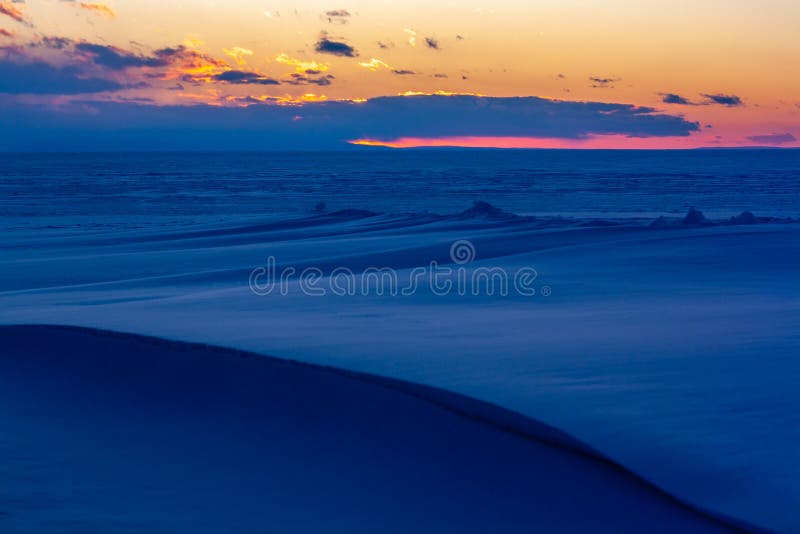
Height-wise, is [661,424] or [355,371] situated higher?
[355,371]

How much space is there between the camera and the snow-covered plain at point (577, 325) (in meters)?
3.94

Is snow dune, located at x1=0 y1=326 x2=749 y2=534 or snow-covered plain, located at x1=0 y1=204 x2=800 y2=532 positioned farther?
snow-covered plain, located at x1=0 y1=204 x2=800 y2=532

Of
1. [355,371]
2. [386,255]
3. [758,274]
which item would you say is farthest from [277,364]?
[386,255]

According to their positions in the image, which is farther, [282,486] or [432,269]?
[432,269]

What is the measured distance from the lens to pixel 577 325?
6.53 m

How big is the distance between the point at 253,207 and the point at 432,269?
803 inches

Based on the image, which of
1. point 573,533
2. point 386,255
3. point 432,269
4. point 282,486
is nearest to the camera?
point 573,533

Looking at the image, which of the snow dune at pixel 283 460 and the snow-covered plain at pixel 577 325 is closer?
the snow dune at pixel 283 460

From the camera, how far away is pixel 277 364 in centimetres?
540

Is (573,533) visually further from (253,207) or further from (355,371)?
(253,207)

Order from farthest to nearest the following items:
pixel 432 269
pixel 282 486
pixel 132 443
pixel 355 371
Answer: pixel 432 269, pixel 355 371, pixel 132 443, pixel 282 486

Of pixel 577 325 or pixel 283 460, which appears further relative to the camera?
pixel 577 325

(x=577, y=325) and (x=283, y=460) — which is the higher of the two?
(x=577, y=325)

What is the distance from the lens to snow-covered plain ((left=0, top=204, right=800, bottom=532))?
3.94m
